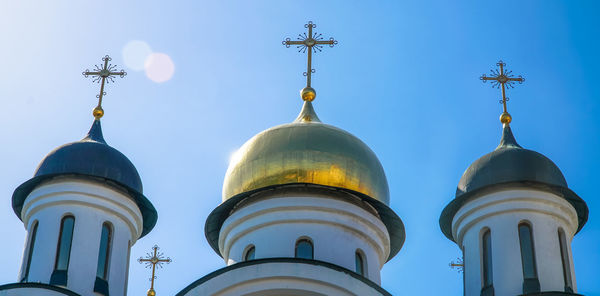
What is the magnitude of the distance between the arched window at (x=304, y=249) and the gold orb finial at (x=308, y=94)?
3035 millimetres

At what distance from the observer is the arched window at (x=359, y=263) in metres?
18.4

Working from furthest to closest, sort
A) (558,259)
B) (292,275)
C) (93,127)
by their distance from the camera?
(93,127) < (558,259) < (292,275)

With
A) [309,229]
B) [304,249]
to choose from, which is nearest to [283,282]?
[304,249]

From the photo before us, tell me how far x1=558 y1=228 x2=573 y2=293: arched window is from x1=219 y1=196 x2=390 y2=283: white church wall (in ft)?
8.42

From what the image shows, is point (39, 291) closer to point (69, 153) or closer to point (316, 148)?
point (69, 153)

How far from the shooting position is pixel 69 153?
1925 centimetres

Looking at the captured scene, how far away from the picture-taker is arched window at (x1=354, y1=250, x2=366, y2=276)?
60.5 ft

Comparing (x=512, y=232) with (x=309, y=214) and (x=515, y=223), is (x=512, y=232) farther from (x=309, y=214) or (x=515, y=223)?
(x=309, y=214)

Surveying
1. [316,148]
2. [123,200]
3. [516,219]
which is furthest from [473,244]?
[123,200]

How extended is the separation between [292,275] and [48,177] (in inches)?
166

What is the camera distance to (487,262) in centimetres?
1853

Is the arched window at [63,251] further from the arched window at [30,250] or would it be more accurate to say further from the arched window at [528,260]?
the arched window at [528,260]

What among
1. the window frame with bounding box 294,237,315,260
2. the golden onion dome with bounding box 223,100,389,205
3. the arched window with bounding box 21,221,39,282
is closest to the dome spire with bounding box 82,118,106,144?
the arched window with bounding box 21,221,39,282

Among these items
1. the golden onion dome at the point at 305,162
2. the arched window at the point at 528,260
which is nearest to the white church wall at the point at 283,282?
the golden onion dome at the point at 305,162
